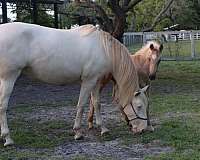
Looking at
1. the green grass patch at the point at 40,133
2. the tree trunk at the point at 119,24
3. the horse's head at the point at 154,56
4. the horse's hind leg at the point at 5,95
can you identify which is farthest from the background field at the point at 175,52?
the horse's hind leg at the point at 5,95

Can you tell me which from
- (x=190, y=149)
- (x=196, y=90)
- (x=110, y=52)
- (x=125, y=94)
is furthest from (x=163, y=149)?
(x=196, y=90)

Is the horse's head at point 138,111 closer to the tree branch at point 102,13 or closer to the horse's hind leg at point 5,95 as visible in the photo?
the horse's hind leg at point 5,95

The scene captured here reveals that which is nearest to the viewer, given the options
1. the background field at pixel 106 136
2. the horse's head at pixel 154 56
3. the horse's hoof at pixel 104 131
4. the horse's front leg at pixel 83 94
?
the background field at pixel 106 136

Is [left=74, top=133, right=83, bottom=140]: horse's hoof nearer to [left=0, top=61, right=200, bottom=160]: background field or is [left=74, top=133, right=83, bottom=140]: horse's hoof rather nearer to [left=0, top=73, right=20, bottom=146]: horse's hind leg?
[left=0, top=61, right=200, bottom=160]: background field

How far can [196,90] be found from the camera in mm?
11031

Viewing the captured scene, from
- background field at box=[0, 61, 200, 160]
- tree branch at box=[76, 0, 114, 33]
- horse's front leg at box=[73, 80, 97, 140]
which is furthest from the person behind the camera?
tree branch at box=[76, 0, 114, 33]

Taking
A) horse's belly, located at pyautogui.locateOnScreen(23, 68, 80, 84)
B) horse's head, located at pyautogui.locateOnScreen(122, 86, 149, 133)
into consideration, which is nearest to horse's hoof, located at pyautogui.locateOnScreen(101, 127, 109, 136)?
horse's head, located at pyautogui.locateOnScreen(122, 86, 149, 133)

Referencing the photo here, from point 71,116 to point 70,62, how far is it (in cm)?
217

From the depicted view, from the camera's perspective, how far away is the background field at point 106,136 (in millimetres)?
5098

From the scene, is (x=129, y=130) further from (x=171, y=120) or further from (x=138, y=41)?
(x=138, y=41)

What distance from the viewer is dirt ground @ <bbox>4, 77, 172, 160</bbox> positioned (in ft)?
16.8

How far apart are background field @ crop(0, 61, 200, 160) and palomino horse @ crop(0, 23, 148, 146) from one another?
12.4 inches

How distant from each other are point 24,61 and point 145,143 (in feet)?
5.84

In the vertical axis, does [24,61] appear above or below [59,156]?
above
